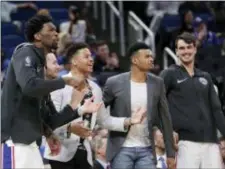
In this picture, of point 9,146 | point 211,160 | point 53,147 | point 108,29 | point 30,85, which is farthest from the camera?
point 108,29

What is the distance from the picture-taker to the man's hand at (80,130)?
6.95 meters

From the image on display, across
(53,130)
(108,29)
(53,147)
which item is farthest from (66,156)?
(108,29)

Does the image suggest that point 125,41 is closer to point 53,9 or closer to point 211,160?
point 53,9

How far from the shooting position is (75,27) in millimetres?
13727

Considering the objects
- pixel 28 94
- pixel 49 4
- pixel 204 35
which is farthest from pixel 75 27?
pixel 28 94

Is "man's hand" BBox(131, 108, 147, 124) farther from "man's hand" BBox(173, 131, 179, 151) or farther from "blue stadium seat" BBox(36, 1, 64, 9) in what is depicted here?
"blue stadium seat" BBox(36, 1, 64, 9)

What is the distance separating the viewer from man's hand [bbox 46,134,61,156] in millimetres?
6855

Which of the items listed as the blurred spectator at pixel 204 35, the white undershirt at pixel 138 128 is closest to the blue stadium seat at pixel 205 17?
the blurred spectator at pixel 204 35

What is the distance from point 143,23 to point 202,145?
6778 millimetres

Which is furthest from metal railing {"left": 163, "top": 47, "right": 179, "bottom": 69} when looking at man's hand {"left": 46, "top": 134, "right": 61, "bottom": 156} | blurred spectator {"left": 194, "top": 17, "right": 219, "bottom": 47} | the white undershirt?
man's hand {"left": 46, "top": 134, "right": 61, "bottom": 156}

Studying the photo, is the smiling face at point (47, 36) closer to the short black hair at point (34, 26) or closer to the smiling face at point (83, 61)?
the short black hair at point (34, 26)

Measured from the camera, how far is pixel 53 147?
7.23 m

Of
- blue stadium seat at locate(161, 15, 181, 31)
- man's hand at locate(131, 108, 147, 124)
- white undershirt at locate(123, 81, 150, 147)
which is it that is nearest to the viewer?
man's hand at locate(131, 108, 147, 124)

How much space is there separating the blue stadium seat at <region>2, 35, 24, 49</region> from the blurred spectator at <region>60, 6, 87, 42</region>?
2.72 feet
